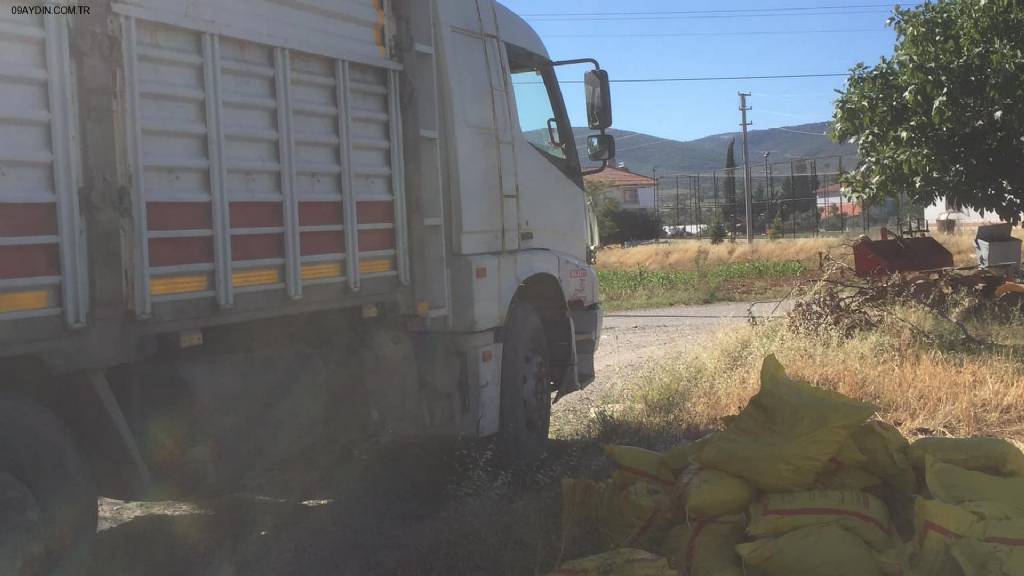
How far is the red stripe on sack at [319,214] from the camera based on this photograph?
482 cm

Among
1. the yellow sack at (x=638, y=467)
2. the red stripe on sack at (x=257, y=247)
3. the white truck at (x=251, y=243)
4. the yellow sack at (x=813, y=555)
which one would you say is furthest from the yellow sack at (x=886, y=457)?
the red stripe on sack at (x=257, y=247)

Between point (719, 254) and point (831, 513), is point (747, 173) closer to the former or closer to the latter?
point (719, 254)

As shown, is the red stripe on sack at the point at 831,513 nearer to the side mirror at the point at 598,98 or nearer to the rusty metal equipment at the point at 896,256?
the side mirror at the point at 598,98

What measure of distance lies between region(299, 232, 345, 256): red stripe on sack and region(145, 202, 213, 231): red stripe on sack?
25.5 inches

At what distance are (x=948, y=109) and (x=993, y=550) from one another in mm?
6756

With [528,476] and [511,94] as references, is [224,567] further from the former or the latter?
[511,94]

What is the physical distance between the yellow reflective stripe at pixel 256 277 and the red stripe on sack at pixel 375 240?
714mm

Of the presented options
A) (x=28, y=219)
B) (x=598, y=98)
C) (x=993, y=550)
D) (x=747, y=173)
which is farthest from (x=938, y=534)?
(x=747, y=173)

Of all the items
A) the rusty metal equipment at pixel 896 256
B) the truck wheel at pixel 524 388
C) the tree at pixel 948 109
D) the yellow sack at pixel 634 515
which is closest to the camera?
the yellow sack at pixel 634 515

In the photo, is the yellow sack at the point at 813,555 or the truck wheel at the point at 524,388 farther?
the truck wheel at the point at 524,388

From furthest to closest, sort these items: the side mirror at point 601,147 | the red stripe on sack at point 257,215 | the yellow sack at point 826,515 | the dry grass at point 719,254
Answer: the dry grass at point 719,254
the side mirror at point 601,147
the red stripe on sack at point 257,215
the yellow sack at point 826,515

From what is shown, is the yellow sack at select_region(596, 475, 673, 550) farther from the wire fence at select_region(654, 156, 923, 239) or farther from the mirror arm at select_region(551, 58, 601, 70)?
the wire fence at select_region(654, 156, 923, 239)

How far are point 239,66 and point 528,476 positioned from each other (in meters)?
3.07

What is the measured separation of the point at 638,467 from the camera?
14.8 feet
